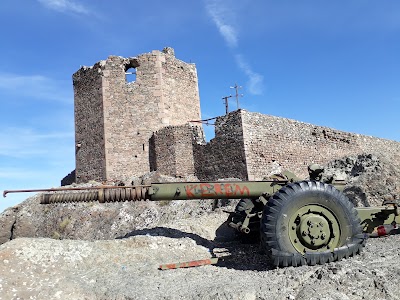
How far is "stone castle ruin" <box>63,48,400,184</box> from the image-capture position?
16109 mm

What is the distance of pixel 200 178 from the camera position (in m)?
16.9

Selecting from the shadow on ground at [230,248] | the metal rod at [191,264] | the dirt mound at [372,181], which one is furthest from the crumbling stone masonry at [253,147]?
the metal rod at [191,264]

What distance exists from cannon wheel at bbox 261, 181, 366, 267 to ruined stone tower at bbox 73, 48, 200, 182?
1363 cm

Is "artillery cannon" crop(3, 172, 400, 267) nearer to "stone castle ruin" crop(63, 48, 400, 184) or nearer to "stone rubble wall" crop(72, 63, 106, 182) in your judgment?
"stone castle ruin" crop(63, 48, 400, 184)

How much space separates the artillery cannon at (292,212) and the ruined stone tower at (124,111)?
496 inches

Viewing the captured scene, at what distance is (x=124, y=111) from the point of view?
18.6 metres

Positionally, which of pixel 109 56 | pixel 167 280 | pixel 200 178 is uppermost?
pixel 109 56

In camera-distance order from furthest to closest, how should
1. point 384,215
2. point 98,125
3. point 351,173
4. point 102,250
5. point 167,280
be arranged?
point 98,125, point 351,173, point 384,215, point 102,250, point 167,280

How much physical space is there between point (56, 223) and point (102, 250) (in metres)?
9.91

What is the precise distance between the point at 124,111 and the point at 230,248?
1354 centimetres

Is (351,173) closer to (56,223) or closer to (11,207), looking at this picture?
(56,223)

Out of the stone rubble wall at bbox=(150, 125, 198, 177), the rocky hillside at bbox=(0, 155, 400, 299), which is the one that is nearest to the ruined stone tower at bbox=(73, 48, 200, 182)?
the stone rubble wall at bbox=(150, 125, 198, 177)

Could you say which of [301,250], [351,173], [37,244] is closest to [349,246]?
[301,250]

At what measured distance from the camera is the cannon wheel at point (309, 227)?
4760mm
